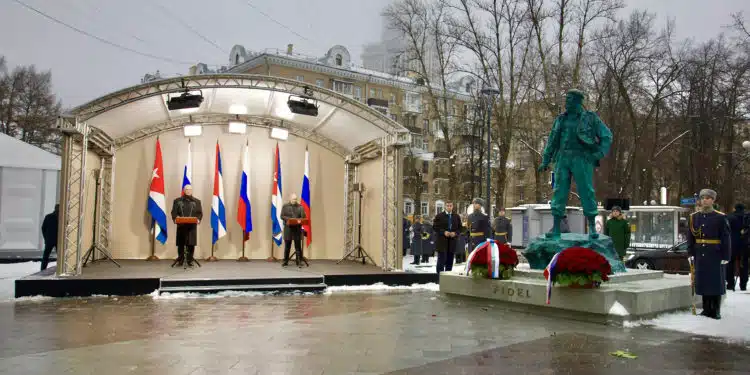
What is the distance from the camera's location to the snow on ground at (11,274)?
36.8 feet

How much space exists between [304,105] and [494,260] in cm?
638

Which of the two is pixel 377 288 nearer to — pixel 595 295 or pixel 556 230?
pixel 556 230

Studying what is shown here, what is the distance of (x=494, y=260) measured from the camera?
10.3 metres

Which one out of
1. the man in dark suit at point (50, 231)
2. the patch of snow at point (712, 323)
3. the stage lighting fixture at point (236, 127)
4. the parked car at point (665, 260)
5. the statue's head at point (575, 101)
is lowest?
the patch of snow at point (712, 323)

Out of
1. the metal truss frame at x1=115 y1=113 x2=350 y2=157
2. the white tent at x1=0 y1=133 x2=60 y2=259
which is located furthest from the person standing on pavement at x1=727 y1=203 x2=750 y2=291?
the white tent at x1=0 y1=133 x2=60 y2=259

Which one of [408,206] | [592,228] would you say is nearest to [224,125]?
[592,228]

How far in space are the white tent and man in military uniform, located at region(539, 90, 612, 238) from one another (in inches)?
609

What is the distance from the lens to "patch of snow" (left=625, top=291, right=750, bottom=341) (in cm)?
782

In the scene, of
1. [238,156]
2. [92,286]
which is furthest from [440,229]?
[92,286]

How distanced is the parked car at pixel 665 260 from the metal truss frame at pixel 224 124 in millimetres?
8557

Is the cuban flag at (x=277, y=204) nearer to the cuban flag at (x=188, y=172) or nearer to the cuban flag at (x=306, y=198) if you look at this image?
the cuban flag at (x=306, y=198)

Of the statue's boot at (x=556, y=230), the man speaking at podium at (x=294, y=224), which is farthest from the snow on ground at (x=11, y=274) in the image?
the statue's boot at (x=556, y=230)

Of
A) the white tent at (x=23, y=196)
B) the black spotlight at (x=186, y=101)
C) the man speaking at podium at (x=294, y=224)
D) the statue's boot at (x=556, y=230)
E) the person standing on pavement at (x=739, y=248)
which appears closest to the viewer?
the statue's boot at (x=556, y=230)

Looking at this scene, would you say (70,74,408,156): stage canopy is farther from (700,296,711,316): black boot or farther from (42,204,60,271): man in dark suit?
(700,296,711,316): black boot
